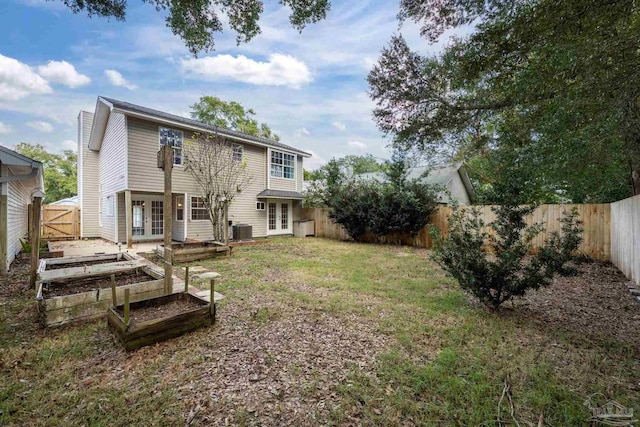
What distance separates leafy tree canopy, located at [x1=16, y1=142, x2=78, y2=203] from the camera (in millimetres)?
24141

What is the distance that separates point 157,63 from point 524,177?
39.7 feet

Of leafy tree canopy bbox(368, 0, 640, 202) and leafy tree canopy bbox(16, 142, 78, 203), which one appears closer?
leafy tree canopy bbox(368, 0, 640, 202)

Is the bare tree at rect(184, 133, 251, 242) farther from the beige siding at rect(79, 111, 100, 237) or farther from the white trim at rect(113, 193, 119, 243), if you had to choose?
the beige siding at rect(79, 111, 100, 237)

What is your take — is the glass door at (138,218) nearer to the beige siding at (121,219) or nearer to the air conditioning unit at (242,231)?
the beige siding at (121,219)

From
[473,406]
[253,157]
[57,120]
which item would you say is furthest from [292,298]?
[57,120]

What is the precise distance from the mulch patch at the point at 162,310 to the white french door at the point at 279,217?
1019 centimetres

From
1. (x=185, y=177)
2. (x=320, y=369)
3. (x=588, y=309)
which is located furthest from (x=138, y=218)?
(x=588, y=309)

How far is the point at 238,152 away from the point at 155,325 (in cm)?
1046

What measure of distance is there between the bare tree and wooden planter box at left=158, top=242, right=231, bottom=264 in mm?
1243

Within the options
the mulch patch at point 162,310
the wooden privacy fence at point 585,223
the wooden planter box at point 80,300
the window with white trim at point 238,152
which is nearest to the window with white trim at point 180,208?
the window with white trim at point 238,152

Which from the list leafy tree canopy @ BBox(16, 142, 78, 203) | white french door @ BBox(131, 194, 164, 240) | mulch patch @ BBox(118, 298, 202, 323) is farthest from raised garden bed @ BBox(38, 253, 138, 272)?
leafy tree canopy @ BBox(16, 142, 78, 203)

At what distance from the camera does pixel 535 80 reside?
12.7 ft

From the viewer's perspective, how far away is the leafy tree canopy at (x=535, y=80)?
10.2ft

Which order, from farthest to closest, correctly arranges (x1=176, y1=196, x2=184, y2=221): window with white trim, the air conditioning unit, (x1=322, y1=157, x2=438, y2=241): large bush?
1. the air conditioning unit
2. (x1=176, y1=196, x2=184, y2=221): window with white trim
3. (x1=322, y1=157, x2=438, y2=241): large bush
